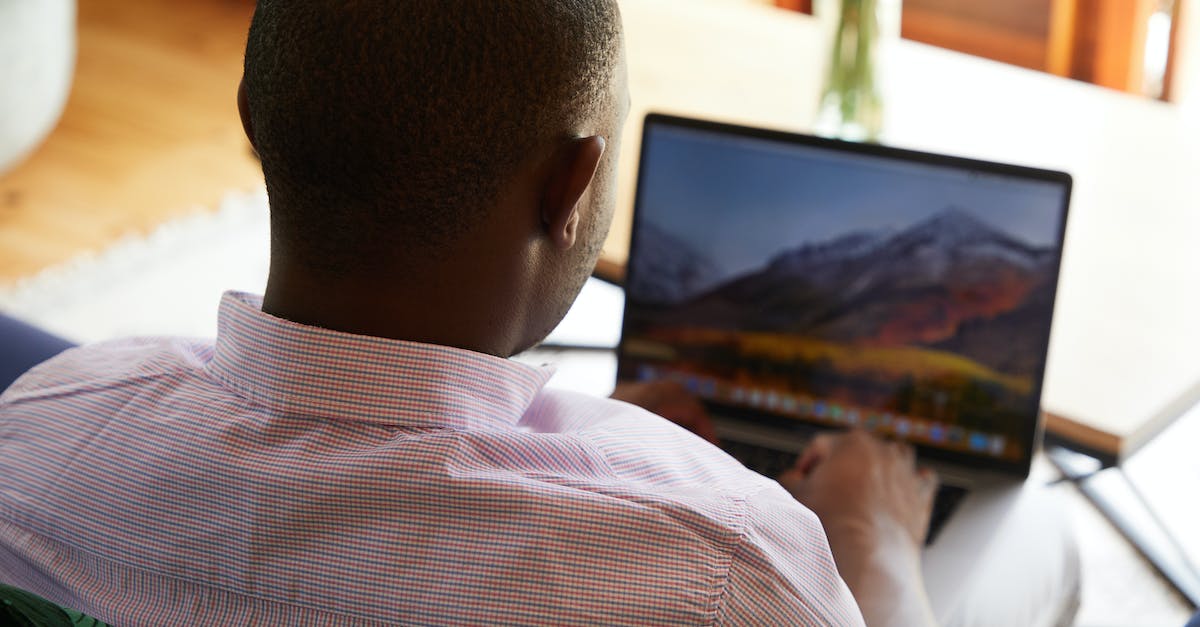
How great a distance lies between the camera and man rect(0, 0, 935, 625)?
0.66m

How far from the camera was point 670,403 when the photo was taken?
123 centimetres

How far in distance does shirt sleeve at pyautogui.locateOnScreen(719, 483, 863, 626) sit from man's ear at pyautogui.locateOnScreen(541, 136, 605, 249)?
21 cm

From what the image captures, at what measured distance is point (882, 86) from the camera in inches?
58.4

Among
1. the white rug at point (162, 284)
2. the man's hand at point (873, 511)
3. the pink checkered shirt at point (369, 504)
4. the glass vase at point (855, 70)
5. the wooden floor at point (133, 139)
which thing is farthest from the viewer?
the wooden floor at point (133, 139)

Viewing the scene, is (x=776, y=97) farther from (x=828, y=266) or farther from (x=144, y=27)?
(x=144, y=27)

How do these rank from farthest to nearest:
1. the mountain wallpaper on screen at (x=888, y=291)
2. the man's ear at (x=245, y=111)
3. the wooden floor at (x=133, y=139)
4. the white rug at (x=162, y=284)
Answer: the wooden floor at (x=133, y=139) → the white rug at (x=162, y=284) → the mountain wallpaper on screen at (x=888, y=291) → the man's ear at (x=245, y=111)

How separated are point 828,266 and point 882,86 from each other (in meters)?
0.38

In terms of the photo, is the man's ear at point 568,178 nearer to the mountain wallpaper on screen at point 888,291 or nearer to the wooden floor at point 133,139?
the mountain wallpaper on screen at point 888,291

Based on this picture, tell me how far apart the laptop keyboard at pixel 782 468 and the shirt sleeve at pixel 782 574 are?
0.45 m

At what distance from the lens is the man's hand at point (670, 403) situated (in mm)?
1201

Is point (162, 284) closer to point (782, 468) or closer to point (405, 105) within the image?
point (782, 468)

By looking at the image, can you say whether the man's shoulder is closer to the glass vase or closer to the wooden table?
the wooden table

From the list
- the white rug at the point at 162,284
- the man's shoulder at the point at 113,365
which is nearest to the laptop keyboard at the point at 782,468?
the man's shoulder at the point at 113,365

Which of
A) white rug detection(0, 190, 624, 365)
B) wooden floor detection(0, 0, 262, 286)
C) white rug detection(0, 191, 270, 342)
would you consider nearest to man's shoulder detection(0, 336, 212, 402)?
white rug detection(0, 190, 624, 365)
